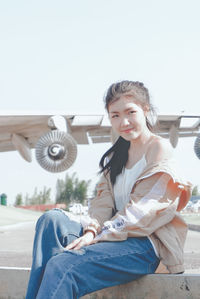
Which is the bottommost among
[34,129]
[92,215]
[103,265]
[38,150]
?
[103,265]

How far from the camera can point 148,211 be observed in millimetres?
2318

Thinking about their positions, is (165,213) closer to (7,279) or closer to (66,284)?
(66,284)

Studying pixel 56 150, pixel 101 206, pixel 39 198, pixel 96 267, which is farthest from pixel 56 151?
pixel 39 198

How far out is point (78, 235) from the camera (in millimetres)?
2572

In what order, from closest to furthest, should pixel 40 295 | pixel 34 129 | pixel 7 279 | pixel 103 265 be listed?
1. pixel 40 295
2. pixel 103 265
3. pixel 7 279
4. pixel 34 129

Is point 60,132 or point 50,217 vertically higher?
point 60,132

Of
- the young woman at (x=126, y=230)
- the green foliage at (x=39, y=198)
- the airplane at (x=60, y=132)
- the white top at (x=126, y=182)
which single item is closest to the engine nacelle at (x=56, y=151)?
the airplane at (x=60, y=132)

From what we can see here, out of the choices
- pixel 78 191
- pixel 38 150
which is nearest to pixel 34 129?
pixel 38 150

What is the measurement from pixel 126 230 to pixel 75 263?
0.33 metres

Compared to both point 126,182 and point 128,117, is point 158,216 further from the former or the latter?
point 128,117

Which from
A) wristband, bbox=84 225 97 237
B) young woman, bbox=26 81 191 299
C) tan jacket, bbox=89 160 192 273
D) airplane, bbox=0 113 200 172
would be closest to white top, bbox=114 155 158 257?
young woman, bbox=26 81 191 299

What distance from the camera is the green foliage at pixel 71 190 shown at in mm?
67131

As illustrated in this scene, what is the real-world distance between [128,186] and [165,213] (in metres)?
0.36

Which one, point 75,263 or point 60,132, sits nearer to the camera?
point 75,263
